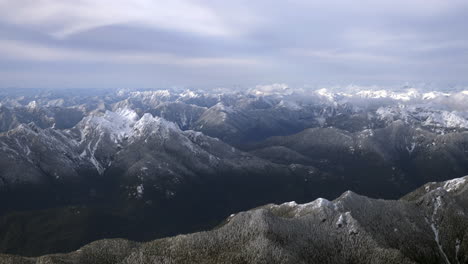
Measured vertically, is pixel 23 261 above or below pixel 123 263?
above

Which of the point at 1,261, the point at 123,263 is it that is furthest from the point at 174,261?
the point at 1,261

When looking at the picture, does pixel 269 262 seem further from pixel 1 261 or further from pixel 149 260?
pixel 1 261

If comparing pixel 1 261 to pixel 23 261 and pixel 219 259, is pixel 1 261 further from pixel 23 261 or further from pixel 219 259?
pixel 219 259

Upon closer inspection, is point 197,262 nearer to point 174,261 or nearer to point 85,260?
point 174,261

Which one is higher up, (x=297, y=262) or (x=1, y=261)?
(x=1, y=261)

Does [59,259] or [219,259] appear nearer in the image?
[59,259]

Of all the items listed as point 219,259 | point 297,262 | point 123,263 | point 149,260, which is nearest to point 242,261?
point 219,259

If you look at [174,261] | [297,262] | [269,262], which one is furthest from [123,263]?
[297,262]

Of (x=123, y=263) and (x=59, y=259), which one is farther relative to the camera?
(x=123, y=263)
